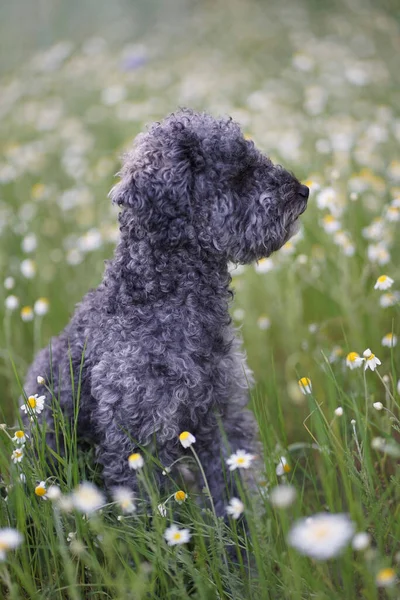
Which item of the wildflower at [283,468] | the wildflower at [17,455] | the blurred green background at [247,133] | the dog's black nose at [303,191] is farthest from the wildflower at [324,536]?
the dog's black nose at [303,191]

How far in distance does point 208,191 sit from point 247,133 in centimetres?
334

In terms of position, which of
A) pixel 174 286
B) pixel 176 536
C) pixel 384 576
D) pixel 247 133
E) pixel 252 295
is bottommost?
pixel 384 576

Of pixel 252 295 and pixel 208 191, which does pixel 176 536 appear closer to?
pixel 208 191

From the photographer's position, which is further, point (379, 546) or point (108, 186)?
point (108, 186)

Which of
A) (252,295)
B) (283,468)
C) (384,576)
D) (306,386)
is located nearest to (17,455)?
(283,468)

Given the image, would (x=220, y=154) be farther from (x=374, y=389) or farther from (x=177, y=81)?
(x=177, y=81)

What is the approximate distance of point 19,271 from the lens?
562cm

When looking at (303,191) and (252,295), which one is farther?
(252,295)

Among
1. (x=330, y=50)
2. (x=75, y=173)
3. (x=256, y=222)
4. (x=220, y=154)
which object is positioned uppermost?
(x=330, y=50)

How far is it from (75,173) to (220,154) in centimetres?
453

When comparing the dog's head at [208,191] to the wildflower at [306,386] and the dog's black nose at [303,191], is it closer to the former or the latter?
the dog's black nose at [303,191]

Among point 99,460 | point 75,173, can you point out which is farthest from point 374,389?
point 75,173

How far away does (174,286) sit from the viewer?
125 inches

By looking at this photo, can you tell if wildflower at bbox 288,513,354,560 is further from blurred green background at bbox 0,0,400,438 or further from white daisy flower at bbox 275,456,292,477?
blurred green background at bbox 0,0,400,438
